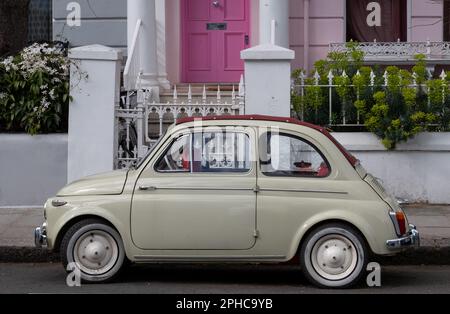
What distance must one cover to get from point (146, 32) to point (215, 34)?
5.32 feet

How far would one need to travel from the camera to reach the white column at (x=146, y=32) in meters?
14.5

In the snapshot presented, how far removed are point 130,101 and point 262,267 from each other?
4.07 metres

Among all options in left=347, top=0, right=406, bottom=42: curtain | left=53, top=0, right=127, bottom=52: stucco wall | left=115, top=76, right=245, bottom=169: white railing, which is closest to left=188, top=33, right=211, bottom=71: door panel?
left=53, top=0, right=127, bottom=52: stucco wall

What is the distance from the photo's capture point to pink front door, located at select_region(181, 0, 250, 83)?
15.6 meters

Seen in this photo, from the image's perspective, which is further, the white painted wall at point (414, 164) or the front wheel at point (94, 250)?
the white painted wall at point (414, 164)

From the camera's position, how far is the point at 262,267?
32.1 ft

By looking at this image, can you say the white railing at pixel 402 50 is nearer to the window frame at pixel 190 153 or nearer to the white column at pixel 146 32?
the white column at pixel 146 32

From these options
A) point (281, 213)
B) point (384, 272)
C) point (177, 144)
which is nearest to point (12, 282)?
point (177, 144)

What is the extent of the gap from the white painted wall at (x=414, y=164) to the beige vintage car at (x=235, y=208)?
3865 mm

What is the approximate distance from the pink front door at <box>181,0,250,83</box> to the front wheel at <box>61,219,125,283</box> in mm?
7604

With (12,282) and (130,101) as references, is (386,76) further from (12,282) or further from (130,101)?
(12,282)

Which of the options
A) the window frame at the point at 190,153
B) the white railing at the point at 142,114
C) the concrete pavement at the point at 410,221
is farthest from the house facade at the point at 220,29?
the window frame at the point at 190,153

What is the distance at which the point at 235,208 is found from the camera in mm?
8172
